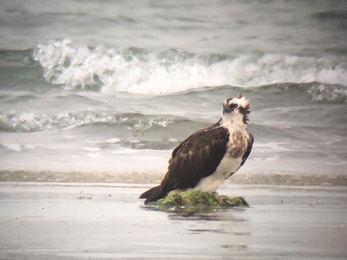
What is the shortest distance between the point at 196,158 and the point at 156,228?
0.80 meters

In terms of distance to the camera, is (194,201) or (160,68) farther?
(160,68)

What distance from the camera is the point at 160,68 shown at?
8344 mm

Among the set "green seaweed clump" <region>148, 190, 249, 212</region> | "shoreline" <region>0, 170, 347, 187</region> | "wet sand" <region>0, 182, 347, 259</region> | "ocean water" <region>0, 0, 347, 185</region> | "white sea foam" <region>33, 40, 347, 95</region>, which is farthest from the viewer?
"white sea foam" <region>33, 40, 347, 95</region>

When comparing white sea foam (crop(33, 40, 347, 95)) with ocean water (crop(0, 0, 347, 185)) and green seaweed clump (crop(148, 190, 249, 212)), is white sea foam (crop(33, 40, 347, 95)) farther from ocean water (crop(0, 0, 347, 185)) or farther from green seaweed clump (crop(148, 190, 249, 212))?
green seaweed clump (crop(148, 190, 249, 212))

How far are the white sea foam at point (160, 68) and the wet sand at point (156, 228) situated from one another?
3.96ft

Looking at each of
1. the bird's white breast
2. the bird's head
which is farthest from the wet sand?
the bird's head

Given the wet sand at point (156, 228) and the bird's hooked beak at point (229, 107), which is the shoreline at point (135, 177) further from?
the bird's hooked beak at point (229, 107)

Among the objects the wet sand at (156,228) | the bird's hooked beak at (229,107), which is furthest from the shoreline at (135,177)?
the bird's hooked beak at (229,107)

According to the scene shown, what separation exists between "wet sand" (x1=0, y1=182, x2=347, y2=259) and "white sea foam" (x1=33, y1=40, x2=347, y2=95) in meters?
1.21

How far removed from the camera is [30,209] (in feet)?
22.9

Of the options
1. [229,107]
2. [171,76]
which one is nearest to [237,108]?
[229,107]

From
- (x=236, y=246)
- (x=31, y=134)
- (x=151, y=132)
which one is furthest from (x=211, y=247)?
(x=31, y=134)

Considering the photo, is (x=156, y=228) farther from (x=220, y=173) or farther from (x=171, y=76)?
(x=171, y=76)

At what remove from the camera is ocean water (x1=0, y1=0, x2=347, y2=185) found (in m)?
8.12
